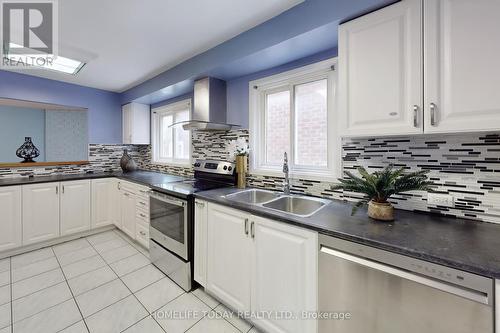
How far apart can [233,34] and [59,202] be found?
122 inches

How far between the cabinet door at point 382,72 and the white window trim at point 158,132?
2293mm

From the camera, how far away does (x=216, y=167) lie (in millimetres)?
2480

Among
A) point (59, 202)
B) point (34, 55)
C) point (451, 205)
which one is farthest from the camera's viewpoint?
point (59, 202)

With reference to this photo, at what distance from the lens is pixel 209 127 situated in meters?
2.34

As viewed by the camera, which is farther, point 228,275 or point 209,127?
point 209,127

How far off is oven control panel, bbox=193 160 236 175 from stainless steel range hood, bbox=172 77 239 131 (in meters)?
0.40

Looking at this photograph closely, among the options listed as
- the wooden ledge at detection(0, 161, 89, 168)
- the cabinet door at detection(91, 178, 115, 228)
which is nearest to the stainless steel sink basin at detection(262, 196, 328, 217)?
the cabinet door at detection(91, 178, 115, 228)

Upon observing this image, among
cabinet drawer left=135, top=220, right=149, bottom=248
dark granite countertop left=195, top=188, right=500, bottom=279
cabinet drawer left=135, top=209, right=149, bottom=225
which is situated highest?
dark granite countertop left=195, top=188, right=500, bottom=279

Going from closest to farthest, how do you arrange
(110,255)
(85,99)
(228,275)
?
(228,275) < (110,255) < (85,99)

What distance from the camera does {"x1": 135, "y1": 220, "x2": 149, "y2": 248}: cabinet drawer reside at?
102 inches

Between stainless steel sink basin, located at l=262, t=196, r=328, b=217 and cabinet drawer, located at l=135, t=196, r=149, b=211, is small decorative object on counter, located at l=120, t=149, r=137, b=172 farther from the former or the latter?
stainless steel sink basin, located at l=262, t=196, r=328, b=217

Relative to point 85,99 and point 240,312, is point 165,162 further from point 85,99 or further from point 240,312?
point 240,312

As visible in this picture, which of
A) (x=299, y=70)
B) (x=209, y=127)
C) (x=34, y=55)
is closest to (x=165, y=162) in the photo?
(x=209, y=127)

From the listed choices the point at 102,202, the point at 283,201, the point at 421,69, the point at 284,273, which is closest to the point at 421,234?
the point at 284,273
